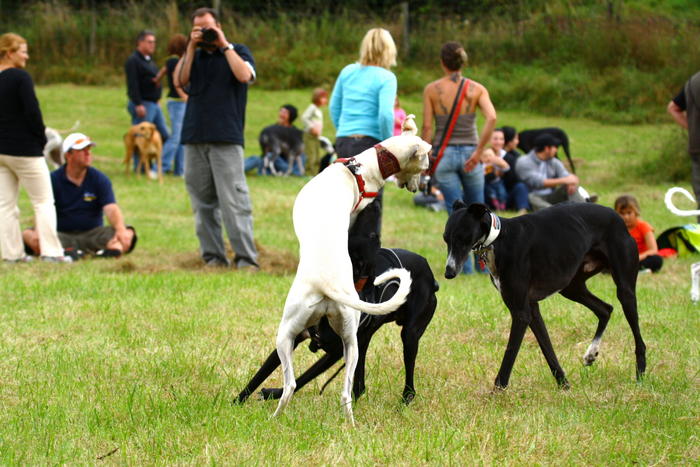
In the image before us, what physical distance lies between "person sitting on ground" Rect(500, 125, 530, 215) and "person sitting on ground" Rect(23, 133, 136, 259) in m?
5.74

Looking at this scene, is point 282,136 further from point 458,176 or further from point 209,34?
point 209,34

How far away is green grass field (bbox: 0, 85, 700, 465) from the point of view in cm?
404

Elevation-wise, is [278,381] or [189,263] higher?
[278,381]

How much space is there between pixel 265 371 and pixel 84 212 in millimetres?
6450

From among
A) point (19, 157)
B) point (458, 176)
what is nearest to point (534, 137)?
point (458, 176)

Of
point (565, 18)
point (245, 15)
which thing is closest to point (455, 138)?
point (565, 18)

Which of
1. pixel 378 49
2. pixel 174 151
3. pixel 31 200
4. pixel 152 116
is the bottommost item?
pixel 174 151

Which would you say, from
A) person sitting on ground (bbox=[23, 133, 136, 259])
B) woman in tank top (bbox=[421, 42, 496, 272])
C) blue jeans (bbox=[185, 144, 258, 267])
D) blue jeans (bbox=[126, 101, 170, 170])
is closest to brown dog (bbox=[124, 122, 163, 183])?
blue jeans (bbox=[126, 101, 170, 170])

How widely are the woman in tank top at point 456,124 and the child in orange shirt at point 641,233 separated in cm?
164

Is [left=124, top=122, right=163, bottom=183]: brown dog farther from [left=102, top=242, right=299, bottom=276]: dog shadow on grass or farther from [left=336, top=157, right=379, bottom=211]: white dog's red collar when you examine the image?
[left=336, top=157, right=379, bottom=211]: white dog's red collar

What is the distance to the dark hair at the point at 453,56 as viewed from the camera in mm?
8828

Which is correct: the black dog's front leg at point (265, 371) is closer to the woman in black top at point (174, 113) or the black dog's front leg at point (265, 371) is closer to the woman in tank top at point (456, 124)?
the woman in tank top at point (456, 124)

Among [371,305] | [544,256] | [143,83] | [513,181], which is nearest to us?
[371,305]

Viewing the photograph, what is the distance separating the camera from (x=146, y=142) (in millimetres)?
16031
